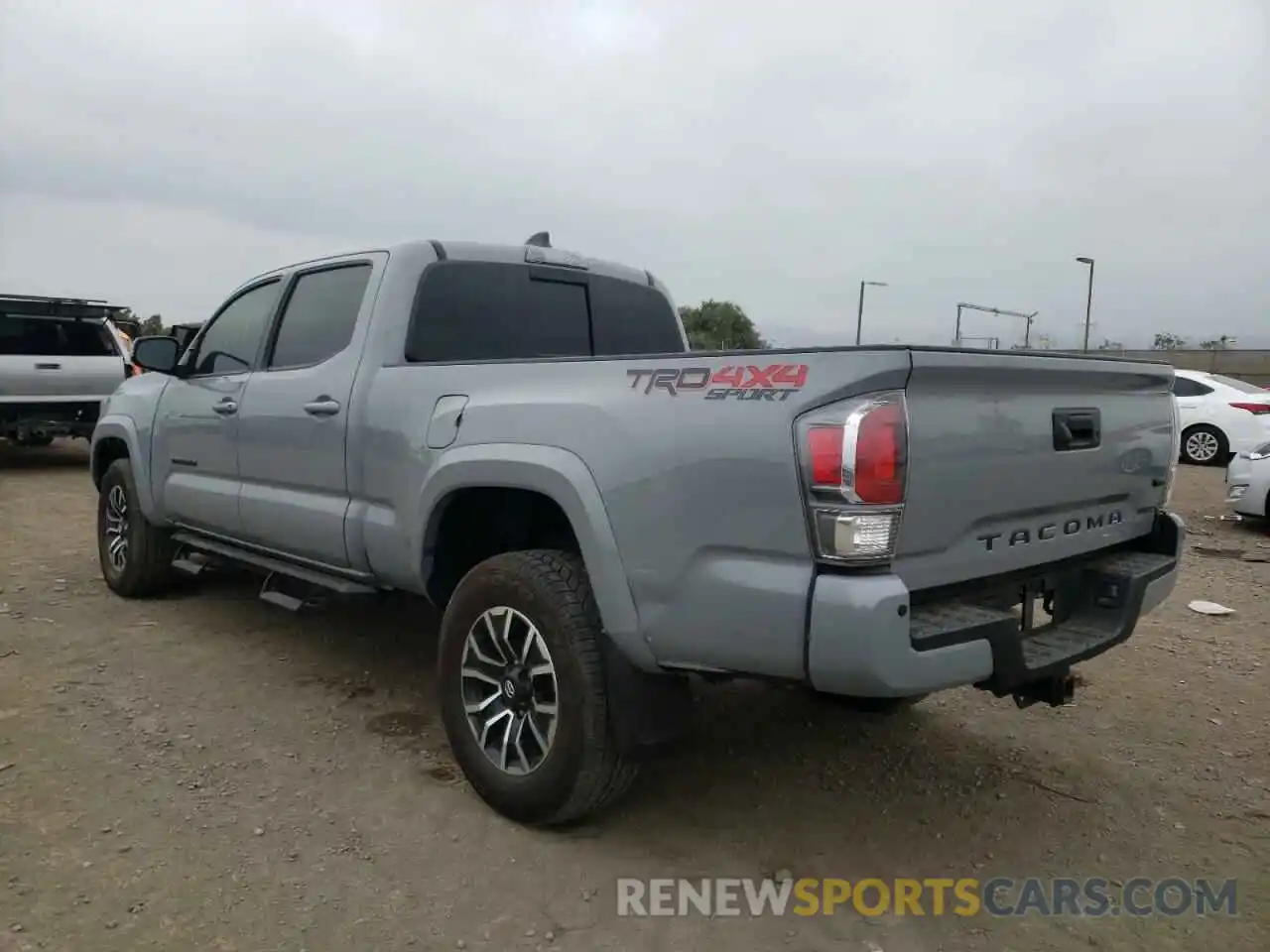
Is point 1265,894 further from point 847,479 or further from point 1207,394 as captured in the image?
point 1207,394

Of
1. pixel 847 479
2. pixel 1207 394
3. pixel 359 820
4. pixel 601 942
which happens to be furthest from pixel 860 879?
pixel 1207 394

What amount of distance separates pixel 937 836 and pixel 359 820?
6.28 feet

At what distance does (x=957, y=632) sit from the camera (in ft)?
8.09

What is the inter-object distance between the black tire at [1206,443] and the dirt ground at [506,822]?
971 cm

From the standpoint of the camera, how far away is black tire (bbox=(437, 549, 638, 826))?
2850mm

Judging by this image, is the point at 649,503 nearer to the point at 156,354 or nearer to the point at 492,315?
the point at 492,315

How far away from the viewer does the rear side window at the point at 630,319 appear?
4.43 m

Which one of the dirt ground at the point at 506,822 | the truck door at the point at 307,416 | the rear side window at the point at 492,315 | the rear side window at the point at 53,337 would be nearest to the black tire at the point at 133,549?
the dirt ground at the point at 506,822

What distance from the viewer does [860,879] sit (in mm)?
2918

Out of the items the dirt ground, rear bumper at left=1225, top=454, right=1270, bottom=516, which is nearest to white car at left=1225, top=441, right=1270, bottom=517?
rear bumper at left=1225, top=454, right=1270, bottom=516

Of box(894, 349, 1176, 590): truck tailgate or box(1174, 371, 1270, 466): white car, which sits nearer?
box(894, 349, 1176, 590): truck tailgate

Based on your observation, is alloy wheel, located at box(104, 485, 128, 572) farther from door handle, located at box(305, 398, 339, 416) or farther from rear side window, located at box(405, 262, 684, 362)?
rear side window, located at box(405, 262, 684, 362)

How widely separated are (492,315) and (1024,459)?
7.32 ft

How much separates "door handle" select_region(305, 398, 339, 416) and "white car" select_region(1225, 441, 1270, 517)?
26.1 ft
